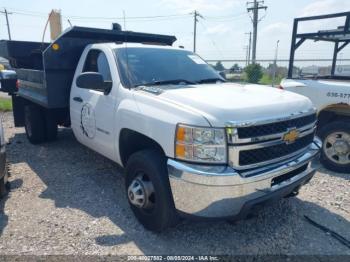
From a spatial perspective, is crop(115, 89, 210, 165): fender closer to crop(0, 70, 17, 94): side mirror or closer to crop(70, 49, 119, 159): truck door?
crop(70, 49, 119, 159): truck door

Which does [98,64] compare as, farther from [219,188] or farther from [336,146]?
[336,146]

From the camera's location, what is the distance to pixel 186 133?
2760 mm

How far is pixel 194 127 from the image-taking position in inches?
107

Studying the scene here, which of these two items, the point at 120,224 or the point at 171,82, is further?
the point at 171,82

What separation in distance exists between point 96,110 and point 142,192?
1431mm

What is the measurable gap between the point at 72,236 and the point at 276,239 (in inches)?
83.1

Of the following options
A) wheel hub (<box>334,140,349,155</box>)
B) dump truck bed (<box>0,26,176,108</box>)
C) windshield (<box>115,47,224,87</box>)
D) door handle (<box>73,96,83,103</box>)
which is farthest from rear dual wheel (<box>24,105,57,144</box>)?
wheel hub (<box>334,140,349,155</box>)

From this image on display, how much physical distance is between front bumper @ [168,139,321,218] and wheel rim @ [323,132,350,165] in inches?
110

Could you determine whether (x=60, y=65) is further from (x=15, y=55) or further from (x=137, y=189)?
(x=137, y=189)

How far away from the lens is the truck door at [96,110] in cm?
389

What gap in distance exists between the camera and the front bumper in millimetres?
2670

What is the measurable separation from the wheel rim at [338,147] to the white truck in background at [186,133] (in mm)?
1821

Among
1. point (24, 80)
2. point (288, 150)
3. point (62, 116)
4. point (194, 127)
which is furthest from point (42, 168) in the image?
point (288, 150)

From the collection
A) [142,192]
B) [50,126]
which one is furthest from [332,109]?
[50,126]
